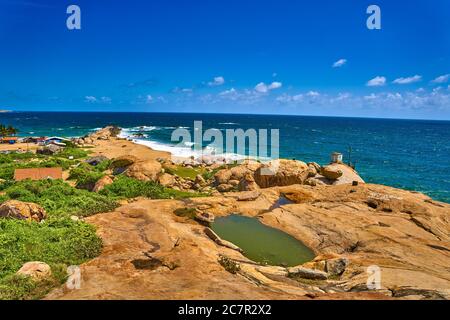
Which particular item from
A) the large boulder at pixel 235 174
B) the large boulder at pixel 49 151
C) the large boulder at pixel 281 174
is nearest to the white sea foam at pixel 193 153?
the large boulder at pixel 49 151

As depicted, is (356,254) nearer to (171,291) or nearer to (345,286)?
(345,286)

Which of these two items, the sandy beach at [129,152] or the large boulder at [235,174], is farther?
the sandy beach at [129,152]

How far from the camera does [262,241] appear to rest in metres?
16.4

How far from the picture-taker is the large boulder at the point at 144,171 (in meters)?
29.4

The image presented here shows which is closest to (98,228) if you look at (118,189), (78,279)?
(78,279)

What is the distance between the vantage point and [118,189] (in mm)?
24328

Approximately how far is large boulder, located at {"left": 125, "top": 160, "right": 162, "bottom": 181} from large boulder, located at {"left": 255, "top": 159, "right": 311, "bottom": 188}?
10.0 meters

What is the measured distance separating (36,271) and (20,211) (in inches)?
297

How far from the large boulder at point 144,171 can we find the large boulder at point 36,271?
61.7 ft

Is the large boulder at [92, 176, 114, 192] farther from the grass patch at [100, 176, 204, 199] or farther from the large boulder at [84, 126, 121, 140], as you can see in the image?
the large boulder at [84, 126, 121, 140]

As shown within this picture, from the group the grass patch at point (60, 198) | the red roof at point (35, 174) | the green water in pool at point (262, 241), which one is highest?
the red roof at point (35, 174)

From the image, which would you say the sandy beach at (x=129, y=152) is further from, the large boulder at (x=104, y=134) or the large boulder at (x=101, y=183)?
the large boulder at (x=101, y=183)
